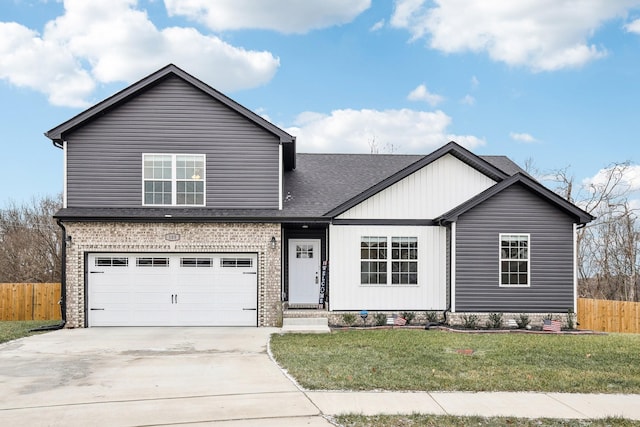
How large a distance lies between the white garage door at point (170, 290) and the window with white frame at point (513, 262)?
7.43m

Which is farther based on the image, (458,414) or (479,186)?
(479,186)

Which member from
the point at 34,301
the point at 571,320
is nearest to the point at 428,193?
the point at 571,320

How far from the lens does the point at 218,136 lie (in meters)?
18.2

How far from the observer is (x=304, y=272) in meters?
20.0

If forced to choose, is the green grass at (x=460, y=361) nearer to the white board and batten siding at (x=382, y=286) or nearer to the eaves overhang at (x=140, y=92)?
the white board and batten siding at (x=382, y=286)

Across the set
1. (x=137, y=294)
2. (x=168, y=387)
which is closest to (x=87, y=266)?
(x=137, y=294)

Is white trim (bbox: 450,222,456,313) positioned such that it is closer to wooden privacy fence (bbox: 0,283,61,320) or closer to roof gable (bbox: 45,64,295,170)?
roof gable (bbox: 45,64,295,170)

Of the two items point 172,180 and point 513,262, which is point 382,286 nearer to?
point 513,262

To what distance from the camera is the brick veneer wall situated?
696 inches

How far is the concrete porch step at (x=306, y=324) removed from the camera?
54.9 feet

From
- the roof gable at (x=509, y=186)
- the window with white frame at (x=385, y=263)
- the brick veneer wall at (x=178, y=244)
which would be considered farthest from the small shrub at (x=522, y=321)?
the brick veneer wall at (x=178, y=244)

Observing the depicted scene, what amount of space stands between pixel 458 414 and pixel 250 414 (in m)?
2.67

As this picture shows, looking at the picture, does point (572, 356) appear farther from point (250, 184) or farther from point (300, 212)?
point (250, 184)

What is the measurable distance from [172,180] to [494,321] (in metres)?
10.5
